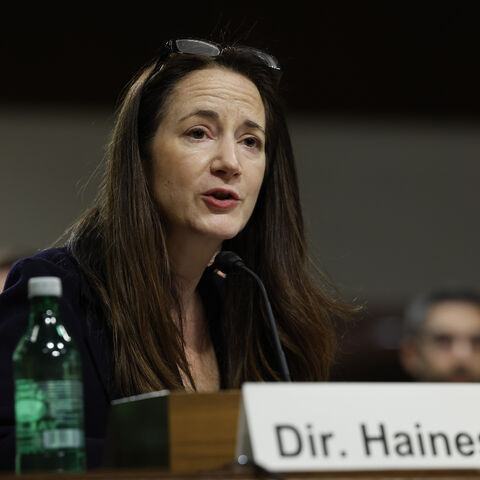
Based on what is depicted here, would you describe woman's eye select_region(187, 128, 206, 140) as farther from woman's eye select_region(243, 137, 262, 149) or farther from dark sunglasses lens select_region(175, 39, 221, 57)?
dark sunglasses lens select_region(175, 39, 221, 57)

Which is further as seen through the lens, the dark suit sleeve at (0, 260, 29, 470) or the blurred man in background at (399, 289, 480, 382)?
the blurred man in background at (399, 289, 480, 382)

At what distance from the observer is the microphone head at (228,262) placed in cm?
196

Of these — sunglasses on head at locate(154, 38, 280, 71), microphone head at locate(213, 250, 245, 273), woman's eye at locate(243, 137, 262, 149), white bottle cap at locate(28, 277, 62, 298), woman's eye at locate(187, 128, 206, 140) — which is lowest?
white bottle cap at locate(28, 277, 62, 298)

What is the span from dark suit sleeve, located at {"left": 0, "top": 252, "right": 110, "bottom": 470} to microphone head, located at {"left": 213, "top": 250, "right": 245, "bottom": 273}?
26 cm

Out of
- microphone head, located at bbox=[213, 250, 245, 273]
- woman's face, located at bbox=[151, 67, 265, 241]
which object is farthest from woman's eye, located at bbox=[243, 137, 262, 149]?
microphone head, located at bbox=[213, 250, 245, 273]

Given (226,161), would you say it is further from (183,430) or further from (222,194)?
(183,430)

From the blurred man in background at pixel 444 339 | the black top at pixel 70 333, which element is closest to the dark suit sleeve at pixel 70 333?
the black top at pixel 70 333

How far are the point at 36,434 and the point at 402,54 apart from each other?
4187mm

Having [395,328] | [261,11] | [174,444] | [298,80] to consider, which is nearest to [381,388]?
[174,444]

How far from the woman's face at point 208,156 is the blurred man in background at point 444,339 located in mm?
→ 2214

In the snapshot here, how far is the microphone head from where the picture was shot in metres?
1.96

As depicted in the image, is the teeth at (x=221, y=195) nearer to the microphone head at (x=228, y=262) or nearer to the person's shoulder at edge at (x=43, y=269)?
the microphone head at (x=228, y=262)

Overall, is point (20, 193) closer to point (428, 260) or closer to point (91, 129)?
point (91, 129)

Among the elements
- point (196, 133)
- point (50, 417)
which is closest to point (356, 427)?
point (50, 417)
